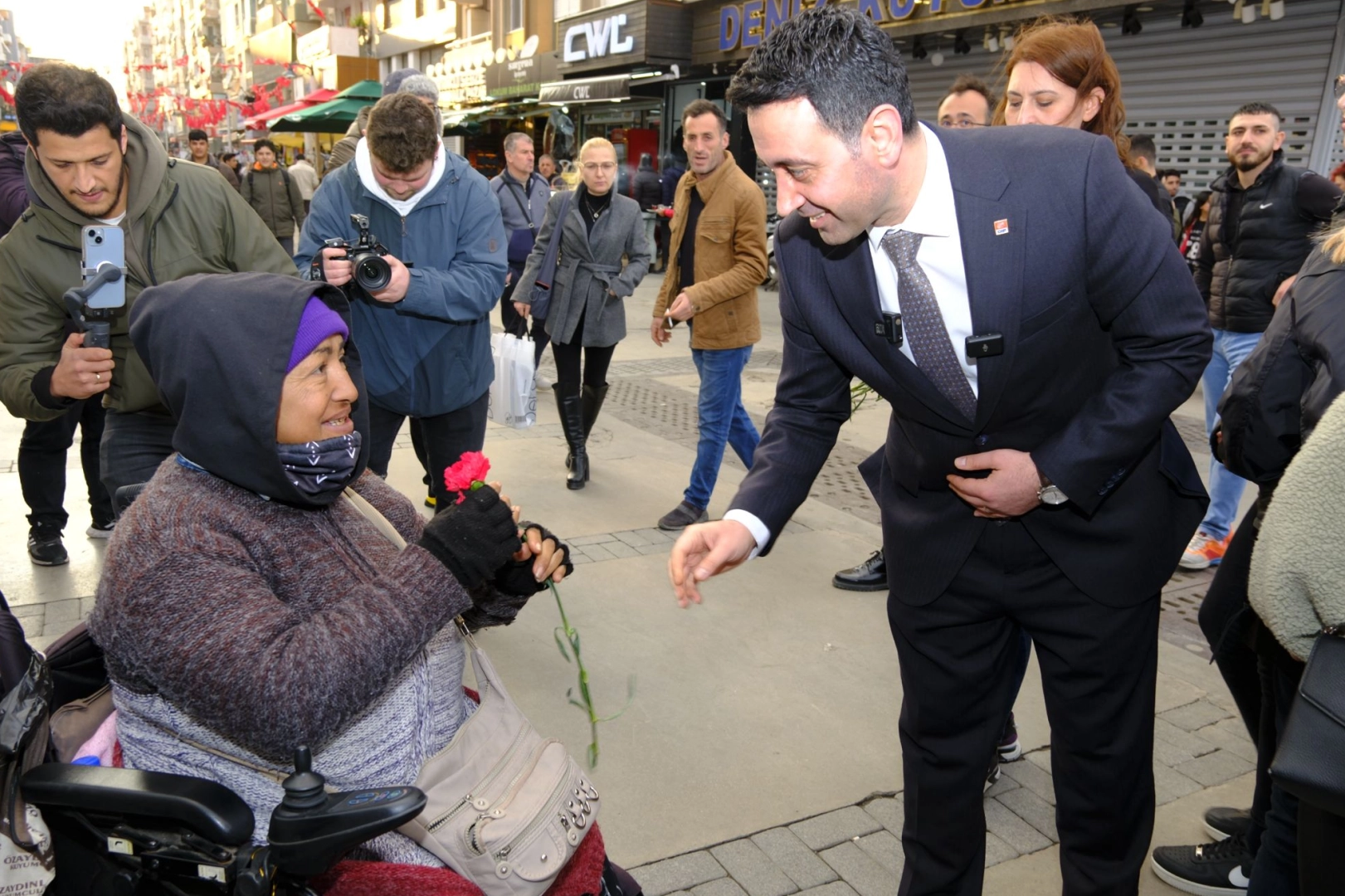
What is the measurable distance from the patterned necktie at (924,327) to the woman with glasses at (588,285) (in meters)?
4.10

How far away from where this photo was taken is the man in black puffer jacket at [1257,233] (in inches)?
210

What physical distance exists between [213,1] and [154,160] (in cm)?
7270

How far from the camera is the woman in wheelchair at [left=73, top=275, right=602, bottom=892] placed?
5.15 feet

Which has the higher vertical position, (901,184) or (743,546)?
(901,184)

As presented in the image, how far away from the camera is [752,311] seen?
5.36 metres

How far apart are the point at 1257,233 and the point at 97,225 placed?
5.60 metres

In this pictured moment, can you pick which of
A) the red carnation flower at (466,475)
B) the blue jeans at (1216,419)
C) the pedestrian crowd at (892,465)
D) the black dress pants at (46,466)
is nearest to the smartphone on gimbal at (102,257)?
the pedestrian crowd at (892,465)

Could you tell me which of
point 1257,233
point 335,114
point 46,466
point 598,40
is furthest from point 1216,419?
point 335,114

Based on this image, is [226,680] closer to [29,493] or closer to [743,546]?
[743,546]

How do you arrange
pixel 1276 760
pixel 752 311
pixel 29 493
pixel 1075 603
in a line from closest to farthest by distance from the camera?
1. pixel 1276 760
2. pixel 1075 603
3. pixel 29 493
4. pixel 752 311

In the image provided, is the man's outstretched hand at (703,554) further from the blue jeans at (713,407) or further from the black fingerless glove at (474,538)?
the blue jeans at (713,407)

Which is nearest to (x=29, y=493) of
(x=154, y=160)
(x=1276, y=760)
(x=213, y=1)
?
(x=154, y=160)

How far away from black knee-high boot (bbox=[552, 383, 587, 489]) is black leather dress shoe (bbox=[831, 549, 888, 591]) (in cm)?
185

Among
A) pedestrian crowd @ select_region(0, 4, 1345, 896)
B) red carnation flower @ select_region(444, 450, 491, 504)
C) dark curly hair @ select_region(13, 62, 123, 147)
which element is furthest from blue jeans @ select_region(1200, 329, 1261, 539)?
dark curly hair @ select_region(13, 62, 123, 147)
